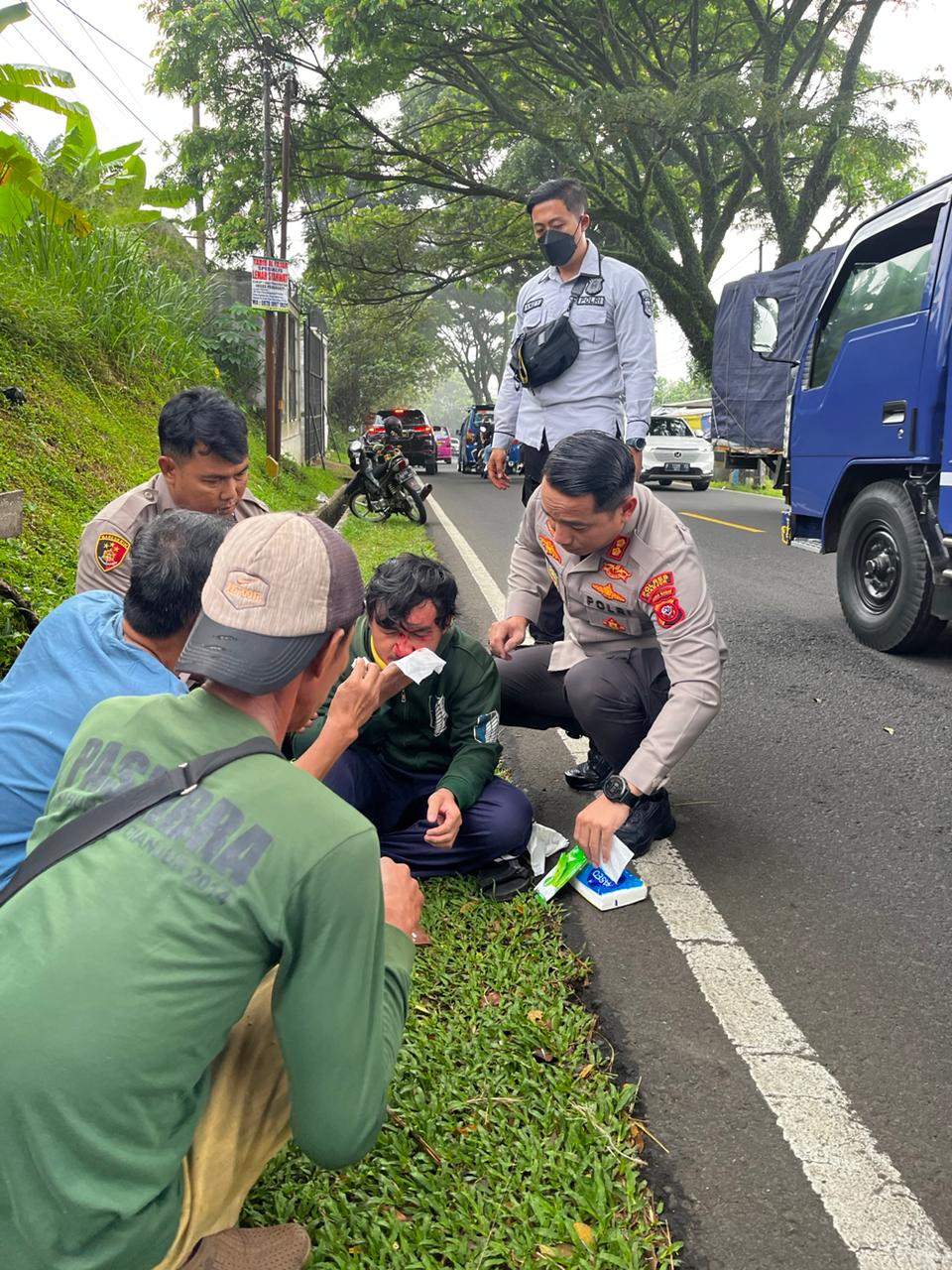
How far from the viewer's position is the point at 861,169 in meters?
18.7

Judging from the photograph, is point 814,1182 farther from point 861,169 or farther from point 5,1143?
point 861,169

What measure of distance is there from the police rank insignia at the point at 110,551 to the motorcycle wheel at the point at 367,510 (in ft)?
33.6

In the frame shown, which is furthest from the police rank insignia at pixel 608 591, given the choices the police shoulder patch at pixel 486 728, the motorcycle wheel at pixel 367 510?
the motorcycle wheel at pixel 367 510

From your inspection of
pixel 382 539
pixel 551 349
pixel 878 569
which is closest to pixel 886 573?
pixel 878 569

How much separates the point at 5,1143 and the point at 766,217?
Result: 25732 millimetres

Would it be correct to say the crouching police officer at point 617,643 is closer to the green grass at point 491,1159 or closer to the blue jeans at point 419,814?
the blue jeans at point 419,814

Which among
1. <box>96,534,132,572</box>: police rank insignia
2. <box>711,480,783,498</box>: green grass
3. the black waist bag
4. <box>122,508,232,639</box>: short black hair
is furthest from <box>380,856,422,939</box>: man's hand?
<box>711,480,783,498</box>: green grass

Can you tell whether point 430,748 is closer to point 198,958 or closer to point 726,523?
point 198,958

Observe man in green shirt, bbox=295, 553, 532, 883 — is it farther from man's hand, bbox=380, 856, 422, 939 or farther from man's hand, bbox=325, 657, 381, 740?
man's hand, bbox=380, 856, 422, 939

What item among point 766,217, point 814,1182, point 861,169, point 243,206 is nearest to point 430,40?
point 243,206

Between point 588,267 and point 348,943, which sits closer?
point 348,943

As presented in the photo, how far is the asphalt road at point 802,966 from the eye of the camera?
5.92ft

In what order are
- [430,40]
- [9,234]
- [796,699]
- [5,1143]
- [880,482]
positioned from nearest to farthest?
1. [5,1143]
2. [796,699]
3. [880,482]
4. [9,234]
5. [430,40]

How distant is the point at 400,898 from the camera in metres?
1.68
